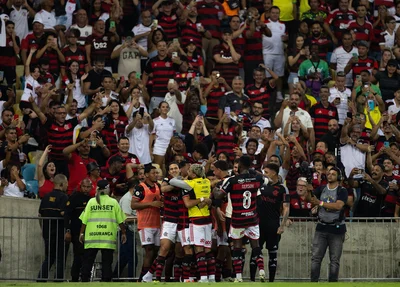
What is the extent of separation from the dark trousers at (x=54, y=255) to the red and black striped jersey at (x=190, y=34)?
8612mm

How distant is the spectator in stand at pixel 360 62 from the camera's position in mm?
30500

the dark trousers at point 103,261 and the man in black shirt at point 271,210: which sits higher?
the man in black shirt at point 271,210

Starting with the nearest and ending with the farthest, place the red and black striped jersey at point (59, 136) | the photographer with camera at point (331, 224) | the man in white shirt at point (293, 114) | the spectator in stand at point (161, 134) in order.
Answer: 1. the photographer with camera at point (331, 224)
2. the red and black striped jersey at point (59, 136)
3. the spectator in stand at point (161, 134)
4. the man in white shirt at point (293, 114)

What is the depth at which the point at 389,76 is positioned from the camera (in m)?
30.2

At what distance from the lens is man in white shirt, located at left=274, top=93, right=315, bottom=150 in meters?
27.5

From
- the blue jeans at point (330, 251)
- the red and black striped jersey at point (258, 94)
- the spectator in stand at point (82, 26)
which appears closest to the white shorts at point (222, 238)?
the blue jeans at point (330, 251)

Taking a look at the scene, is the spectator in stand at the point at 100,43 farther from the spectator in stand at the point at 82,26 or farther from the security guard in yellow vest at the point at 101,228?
the security guard in yellow vest at the point at 101,228

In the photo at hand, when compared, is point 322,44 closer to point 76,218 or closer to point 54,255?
point 76,218

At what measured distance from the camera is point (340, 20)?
3219cm

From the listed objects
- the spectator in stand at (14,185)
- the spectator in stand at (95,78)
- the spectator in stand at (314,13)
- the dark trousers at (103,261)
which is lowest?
the dark trousers at (103,261)

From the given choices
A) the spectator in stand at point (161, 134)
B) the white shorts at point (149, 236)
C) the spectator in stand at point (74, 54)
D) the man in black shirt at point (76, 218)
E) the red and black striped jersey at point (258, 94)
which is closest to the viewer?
the white shorts at point (149, 236)

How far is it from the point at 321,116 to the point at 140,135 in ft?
13.7

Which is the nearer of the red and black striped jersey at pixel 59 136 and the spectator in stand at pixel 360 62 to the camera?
the red and black striped jersey at pixel 59 136

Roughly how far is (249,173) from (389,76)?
9364mm
